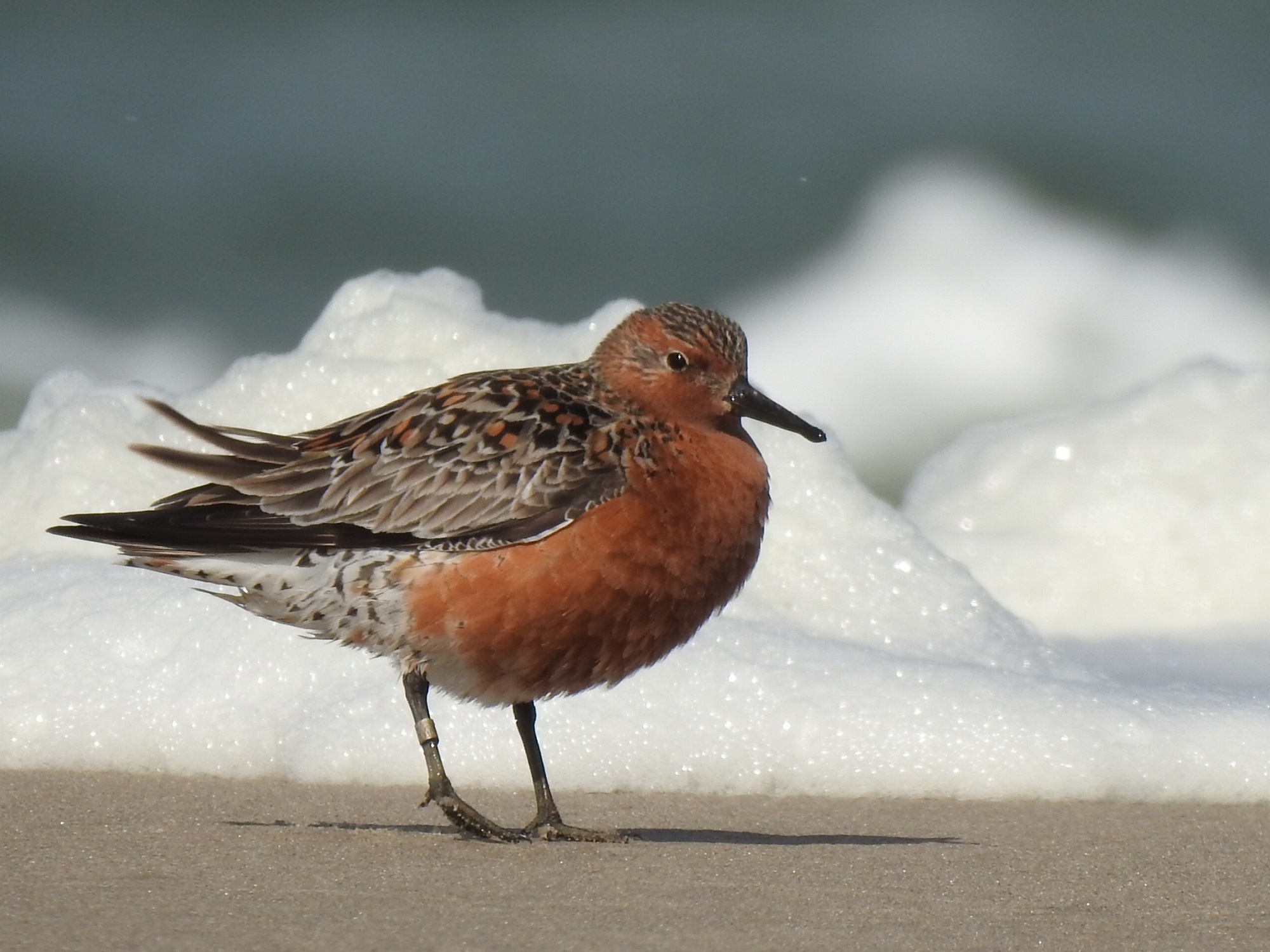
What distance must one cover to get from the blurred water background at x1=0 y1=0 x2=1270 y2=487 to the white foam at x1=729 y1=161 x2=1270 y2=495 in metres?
0.28

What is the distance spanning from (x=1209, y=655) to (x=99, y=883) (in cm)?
515

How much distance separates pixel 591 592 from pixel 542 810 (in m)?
0.72

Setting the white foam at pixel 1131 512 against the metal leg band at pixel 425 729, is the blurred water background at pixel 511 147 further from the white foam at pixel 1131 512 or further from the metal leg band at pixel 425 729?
the metal leg band at pixel 425 729

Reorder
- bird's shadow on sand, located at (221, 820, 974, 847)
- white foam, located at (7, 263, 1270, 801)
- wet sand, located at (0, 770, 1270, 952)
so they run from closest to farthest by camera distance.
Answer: wet sand, located at (0, 770, 1270, 952)
bird's shadow on sand, located at (221, 820, 974, 847)
white foam, located at (7, 263, 1270, 801)

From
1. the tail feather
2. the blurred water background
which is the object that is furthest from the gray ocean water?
the tail feather

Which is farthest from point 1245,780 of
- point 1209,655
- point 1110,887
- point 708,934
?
point 708,934

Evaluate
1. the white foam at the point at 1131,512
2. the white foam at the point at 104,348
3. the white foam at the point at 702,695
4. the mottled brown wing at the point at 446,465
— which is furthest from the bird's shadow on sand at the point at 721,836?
the white foam at the point at 104,348

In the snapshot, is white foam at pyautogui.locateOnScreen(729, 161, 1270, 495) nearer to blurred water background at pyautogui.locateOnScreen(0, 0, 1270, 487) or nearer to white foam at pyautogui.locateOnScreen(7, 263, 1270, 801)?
blurred water background at pyautogui.locateOnScreen(0, 0, 1270, 487)

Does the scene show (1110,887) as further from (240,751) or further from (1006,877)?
(240,751)

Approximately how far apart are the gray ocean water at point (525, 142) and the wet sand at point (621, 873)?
29.0 ft

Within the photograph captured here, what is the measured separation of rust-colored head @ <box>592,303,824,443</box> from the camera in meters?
4.64

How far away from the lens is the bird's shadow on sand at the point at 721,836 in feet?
14.8

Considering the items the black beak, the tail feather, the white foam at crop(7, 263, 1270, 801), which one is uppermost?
the black beak

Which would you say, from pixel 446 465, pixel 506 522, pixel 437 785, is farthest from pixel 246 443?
pixel 437 785
